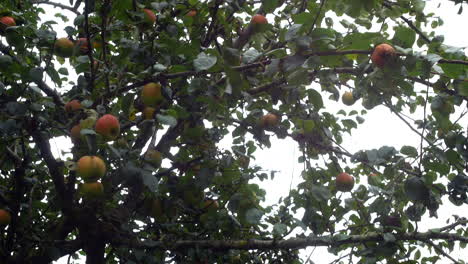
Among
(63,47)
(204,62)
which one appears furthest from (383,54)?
(63,47)

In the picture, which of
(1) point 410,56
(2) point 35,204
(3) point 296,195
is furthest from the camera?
(2) point 35,204

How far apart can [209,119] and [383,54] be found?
1174 mm

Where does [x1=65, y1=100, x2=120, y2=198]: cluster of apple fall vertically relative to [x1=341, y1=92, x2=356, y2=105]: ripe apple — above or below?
below

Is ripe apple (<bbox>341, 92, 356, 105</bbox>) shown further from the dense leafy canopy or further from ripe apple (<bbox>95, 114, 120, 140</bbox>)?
ripe apple (<bbox>95, 114, 120, 140</bbox>)

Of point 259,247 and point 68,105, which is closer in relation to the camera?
point 68,105

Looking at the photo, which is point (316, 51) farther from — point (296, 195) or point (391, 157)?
point (296, 195)

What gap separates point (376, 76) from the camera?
1634mm

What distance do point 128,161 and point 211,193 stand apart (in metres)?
0.90

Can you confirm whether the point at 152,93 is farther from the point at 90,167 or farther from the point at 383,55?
the point at 383,55

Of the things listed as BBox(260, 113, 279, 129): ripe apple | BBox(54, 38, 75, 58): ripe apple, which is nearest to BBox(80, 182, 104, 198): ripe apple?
BBox(54, 38, 75, 58): ripe apple

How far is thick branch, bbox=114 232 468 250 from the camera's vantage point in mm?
2037

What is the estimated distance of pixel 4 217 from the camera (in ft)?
8.23

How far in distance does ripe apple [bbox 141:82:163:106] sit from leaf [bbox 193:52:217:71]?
1.17 feet

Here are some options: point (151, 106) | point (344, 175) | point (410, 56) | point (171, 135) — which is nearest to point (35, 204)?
point (171, 135)
